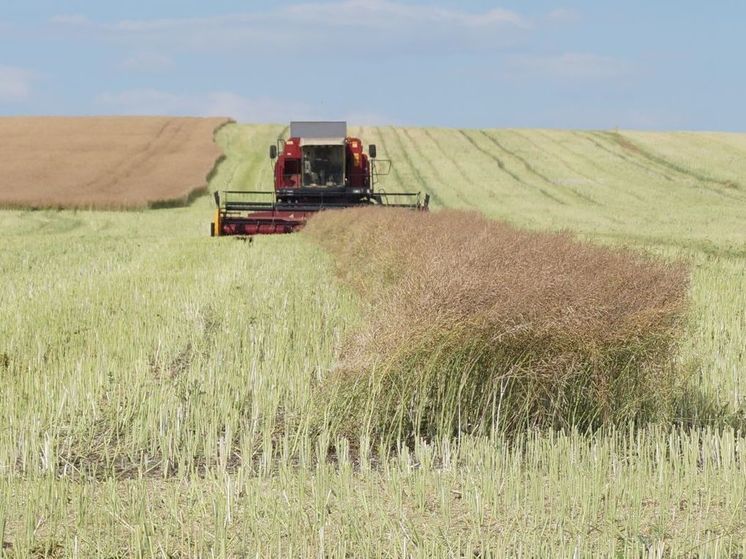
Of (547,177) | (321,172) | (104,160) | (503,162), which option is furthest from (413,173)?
(321,172)

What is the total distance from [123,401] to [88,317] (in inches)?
144

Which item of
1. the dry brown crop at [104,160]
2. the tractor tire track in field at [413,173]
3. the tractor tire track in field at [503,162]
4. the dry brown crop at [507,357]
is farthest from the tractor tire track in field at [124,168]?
the dry brown crop at [507,357]

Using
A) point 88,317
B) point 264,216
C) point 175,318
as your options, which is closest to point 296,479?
point 175,318

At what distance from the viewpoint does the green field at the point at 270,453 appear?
4559mm

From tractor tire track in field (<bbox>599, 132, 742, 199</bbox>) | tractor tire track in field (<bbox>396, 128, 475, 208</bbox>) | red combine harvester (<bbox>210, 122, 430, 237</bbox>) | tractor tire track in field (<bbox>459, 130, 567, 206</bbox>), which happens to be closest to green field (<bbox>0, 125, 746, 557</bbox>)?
red combine harvester (<bbox>210, 122, 430, 237</bbox>)

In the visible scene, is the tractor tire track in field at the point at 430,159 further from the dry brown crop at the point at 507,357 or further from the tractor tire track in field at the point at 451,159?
the dry brown crop at the point at 507,357

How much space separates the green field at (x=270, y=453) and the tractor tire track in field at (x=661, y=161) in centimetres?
2841

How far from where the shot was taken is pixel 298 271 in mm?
13906

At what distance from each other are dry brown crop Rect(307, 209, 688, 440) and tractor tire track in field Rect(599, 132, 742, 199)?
32785 millimetres

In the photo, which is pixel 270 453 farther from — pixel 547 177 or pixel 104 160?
pixel 104 160

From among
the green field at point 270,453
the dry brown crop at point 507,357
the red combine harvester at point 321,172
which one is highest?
the red combine harvester at point 321,172

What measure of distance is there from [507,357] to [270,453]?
5.92 feet

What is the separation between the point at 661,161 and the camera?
47.8 metres

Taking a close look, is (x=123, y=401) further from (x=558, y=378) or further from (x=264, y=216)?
(x=264, y=216)
